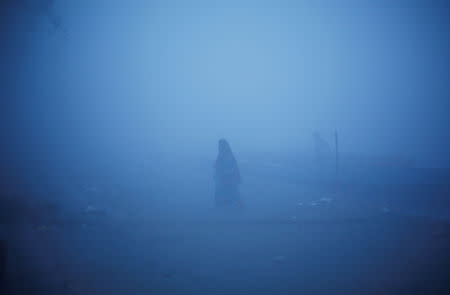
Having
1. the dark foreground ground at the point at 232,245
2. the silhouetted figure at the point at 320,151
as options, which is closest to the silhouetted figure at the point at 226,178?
the dark foreground ground at the point at 232,245

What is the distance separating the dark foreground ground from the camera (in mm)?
15211

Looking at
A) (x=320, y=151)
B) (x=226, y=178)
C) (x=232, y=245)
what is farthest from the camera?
(x=320, y=151)

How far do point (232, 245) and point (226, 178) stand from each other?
31.3 feet

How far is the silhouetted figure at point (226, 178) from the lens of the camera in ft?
94.5

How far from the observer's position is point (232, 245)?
20.9m

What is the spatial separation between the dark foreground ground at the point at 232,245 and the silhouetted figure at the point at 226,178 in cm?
209

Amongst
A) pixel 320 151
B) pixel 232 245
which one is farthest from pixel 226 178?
pixel 320 151

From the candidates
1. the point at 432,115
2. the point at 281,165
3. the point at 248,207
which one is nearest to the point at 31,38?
the point at 248,207

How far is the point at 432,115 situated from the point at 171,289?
163 meters

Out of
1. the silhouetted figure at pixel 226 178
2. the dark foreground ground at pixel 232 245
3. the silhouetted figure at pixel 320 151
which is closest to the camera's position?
the dark foreground ground at pixel 232 245

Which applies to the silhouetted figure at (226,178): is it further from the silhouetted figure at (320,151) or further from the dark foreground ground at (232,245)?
the silhouetted figure at (320,151)

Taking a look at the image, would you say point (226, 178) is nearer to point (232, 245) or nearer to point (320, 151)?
point (232, 245)

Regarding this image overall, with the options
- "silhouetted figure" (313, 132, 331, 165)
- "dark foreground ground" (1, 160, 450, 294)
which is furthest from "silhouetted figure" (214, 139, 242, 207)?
"silhouetted figure" (313, 132, 331, 165)

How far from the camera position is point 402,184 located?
38.8 m
